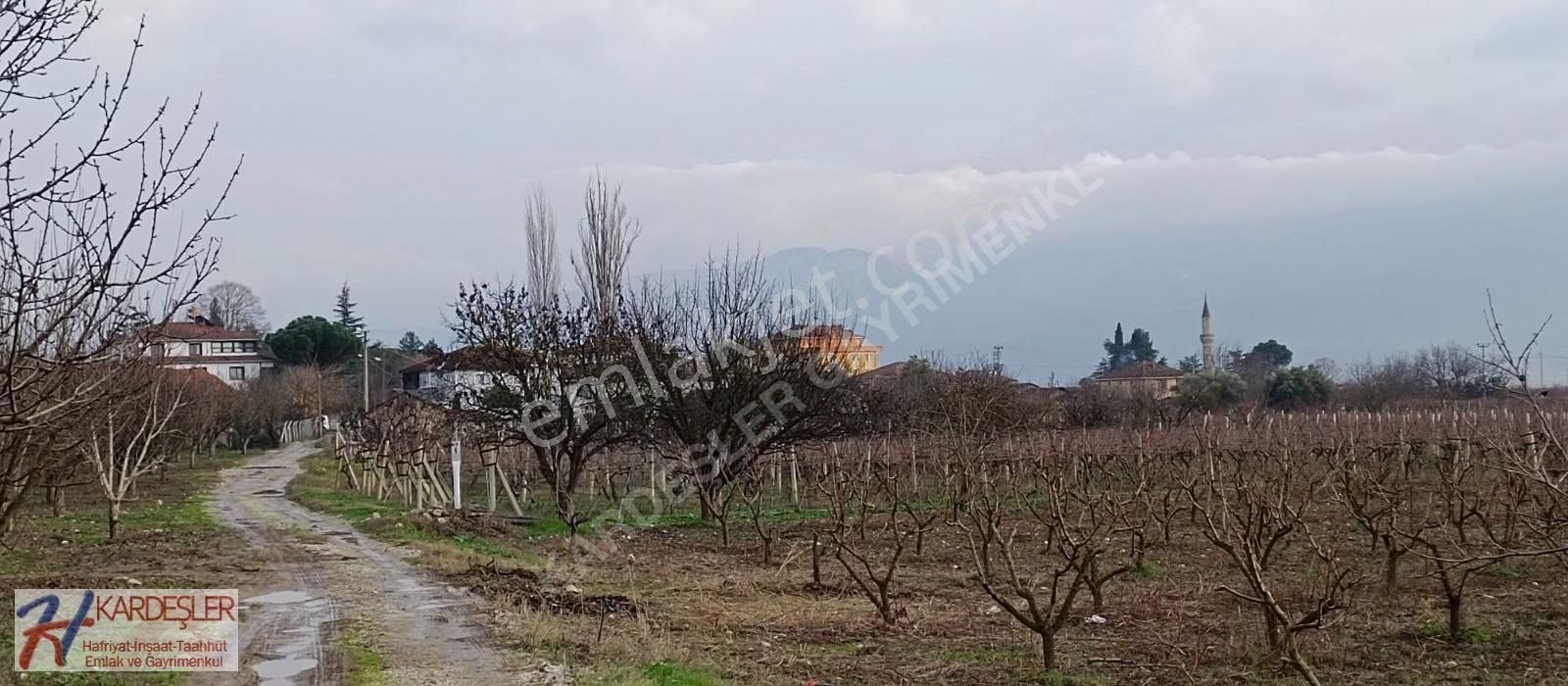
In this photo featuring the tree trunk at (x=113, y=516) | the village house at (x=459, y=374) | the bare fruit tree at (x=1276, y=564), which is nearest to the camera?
the bare fruit tree at (x=1276, y=564)

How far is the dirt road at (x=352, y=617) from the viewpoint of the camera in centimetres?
673

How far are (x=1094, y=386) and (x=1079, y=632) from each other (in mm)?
33473

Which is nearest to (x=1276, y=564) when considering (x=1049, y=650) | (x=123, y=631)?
(x=1049, y=650)

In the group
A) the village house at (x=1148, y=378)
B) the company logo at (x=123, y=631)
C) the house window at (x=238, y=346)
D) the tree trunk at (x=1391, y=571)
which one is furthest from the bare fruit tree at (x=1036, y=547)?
the house window at (x=238, y=346)

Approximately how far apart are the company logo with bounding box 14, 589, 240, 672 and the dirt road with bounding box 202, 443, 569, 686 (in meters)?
0.19

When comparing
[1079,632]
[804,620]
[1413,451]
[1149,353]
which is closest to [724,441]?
[804,620]

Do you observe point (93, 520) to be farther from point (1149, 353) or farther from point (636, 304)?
point (1149, 353)

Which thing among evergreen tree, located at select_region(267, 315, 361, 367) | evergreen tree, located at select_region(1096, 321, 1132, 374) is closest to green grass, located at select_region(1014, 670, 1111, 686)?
evergreen tree, located at select_region(267, 315, 361, 367)

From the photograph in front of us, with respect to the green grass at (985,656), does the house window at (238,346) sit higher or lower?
higher

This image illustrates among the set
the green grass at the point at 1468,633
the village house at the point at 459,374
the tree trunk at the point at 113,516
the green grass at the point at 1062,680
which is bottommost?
the green grass at the point at 1468,633

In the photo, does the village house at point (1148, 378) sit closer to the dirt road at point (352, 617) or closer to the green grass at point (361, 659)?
the dirt road at point (352, 617)

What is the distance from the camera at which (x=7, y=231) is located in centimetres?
425

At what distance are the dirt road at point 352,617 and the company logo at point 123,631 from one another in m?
0.19

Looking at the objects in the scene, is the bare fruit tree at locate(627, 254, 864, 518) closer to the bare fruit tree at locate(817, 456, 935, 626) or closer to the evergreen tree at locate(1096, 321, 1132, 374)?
the bare fruit tree at locate(817, 456, 935, 626)
